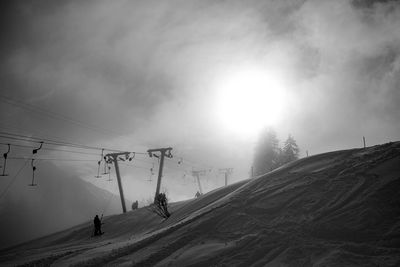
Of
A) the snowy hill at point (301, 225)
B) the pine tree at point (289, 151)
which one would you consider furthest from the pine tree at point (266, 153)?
the snowy hill at point (301, 225)

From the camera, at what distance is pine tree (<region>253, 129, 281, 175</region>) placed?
171 ft

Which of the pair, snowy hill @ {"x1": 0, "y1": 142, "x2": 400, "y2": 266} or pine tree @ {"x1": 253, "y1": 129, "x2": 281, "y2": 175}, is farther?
pine tree @ {"x1": 253, "y1": 129, "x2": 281, "y2": 175}

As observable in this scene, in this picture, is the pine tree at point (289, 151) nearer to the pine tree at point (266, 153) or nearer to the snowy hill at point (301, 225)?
the pine tree at point (266, 153)

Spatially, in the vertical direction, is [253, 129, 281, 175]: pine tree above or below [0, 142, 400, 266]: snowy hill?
above

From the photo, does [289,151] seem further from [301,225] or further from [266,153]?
[301,225]

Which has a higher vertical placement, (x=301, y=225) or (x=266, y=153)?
(x=266, y=153)

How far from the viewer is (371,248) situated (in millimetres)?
7543

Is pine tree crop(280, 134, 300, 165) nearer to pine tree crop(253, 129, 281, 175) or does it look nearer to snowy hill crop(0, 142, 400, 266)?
pine tree crop(253, 129, 281, 175)

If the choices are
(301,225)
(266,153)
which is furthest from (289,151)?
(301,225)

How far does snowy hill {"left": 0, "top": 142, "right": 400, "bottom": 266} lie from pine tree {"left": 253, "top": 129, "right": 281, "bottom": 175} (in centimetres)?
3737

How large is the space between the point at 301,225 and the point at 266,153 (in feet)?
147

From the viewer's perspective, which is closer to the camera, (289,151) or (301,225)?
(301,225)

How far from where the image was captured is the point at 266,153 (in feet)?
176

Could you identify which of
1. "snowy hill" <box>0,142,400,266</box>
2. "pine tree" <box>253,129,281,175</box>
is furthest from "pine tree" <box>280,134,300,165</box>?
"snowy hill" <box>0,142,400,266</box>
